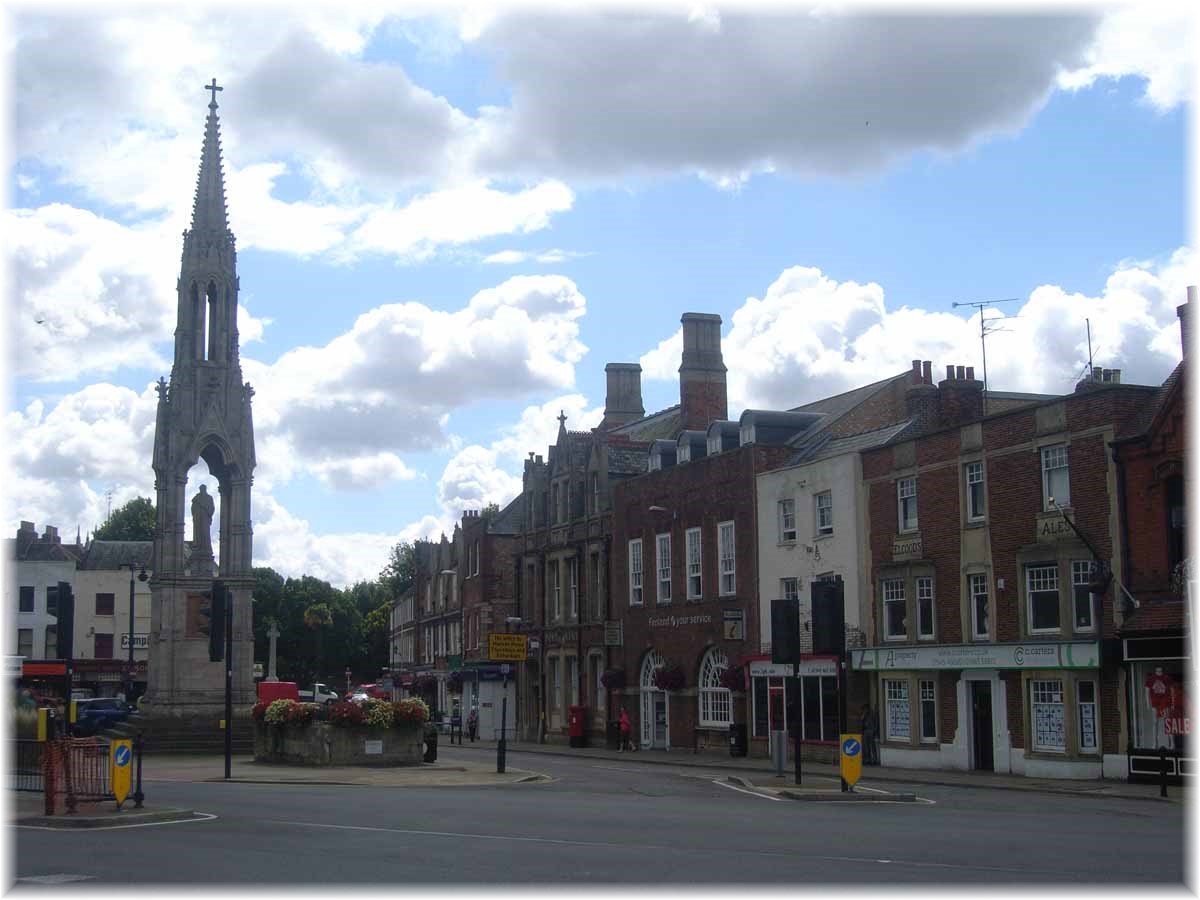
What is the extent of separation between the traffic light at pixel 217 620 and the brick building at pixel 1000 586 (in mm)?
18344

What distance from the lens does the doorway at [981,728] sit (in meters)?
36.9

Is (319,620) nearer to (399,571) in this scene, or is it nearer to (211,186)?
(399,571)

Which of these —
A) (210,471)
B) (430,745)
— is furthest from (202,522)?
(430,745)

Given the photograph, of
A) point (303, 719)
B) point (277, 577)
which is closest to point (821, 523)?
point (303, 719)

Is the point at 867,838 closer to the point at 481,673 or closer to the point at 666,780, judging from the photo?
the point at 666,780

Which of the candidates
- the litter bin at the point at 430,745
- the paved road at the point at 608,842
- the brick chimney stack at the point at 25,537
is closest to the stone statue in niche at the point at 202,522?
the litter bin at the point at 430,745

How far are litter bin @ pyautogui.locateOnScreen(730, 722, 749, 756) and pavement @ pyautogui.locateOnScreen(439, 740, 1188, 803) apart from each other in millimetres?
311

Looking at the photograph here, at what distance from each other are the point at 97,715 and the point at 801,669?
2299 cm

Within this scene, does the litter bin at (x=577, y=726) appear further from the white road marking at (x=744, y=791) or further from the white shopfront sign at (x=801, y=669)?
the white road marking at (x=744, y=791)

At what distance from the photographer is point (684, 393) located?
58.2 meters

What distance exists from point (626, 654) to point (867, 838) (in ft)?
119

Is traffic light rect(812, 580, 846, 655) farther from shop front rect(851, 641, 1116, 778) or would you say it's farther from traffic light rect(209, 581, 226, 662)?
traffic light rect(209, 581, 226, 662)

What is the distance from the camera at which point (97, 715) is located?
4872cm

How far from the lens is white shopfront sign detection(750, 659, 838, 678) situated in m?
42.2
